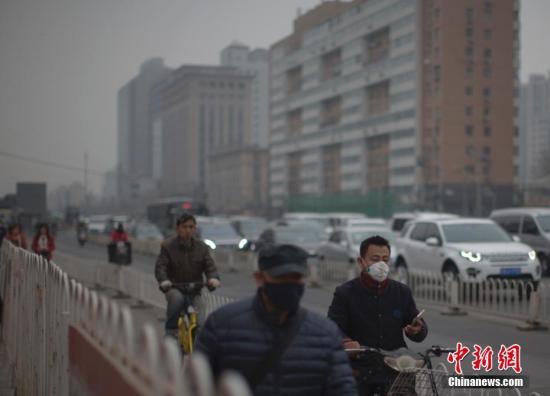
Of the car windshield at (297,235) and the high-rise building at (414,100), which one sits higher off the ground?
the high-rise building at (414,100)

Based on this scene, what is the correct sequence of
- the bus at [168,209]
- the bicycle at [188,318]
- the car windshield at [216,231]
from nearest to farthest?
1. the bicycle at [188,318]
2. the car windshield at [216,231]
3. the bus at [168,209]

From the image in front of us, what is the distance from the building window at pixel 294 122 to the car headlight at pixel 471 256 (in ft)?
367

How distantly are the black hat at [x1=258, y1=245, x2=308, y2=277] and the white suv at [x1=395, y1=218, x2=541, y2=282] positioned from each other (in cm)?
1645

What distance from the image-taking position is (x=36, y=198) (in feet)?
199

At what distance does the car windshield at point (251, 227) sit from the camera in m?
44.4

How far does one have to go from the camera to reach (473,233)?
21.7 m

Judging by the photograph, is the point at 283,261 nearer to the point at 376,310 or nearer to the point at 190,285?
the point at 376,310

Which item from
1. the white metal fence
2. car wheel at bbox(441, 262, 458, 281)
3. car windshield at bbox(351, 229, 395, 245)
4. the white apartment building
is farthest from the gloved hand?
the white apartment building

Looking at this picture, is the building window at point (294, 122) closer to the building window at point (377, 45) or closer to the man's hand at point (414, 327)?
the building window at point (377, 45)

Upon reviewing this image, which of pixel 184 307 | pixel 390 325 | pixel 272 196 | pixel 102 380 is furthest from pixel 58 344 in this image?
pixel 272 196

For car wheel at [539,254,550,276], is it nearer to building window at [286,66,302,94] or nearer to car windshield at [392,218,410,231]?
car windshield at [392,218,410,231]

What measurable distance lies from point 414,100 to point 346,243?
74109mm

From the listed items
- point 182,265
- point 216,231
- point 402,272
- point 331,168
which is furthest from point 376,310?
point 331,168

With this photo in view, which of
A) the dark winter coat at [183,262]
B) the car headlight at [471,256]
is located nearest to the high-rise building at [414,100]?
the car headlight at [471,256]
